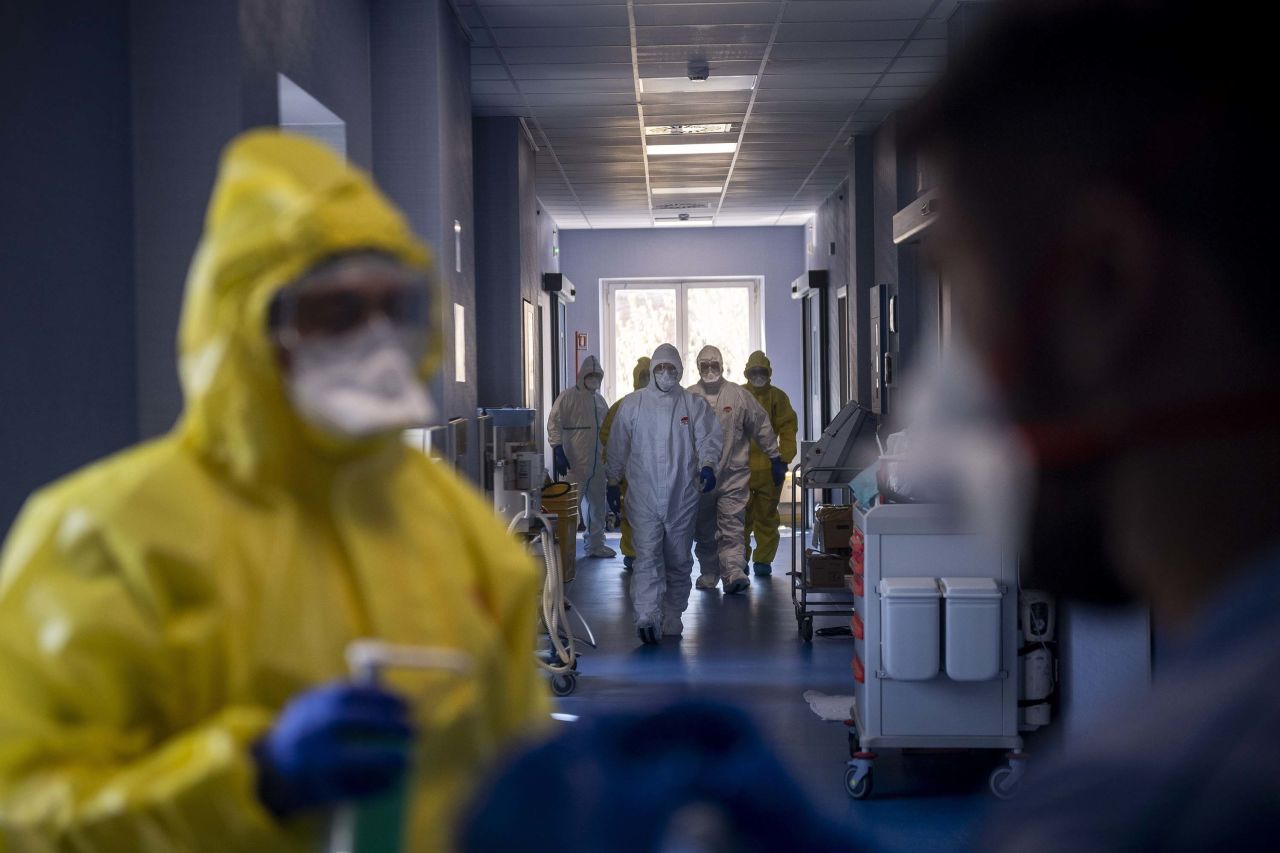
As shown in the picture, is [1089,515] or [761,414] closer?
[1089,515]

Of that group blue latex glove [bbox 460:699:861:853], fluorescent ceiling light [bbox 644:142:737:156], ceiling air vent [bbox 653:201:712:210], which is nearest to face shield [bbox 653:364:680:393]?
fluorescent ceiling light [bbox 644:142:737:156]

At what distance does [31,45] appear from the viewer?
2.39 m

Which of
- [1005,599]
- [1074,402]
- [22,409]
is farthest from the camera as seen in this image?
[1005,599]

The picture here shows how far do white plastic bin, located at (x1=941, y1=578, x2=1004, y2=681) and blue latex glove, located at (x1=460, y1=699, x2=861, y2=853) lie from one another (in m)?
3.19

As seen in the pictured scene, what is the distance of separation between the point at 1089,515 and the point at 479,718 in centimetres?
88

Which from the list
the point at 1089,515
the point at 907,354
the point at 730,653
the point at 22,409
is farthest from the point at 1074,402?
the point at 907,354

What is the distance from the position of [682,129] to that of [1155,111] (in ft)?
27.1

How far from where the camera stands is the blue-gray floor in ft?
12.1

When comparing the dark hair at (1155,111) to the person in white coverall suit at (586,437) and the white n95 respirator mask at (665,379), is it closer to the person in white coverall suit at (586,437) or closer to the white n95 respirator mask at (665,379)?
the white n95 respirator mask at (665,379)

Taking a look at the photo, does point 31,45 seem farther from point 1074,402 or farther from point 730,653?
point 730,653

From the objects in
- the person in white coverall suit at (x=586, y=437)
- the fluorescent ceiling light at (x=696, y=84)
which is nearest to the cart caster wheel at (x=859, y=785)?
the fluorescent ceiling light at (x=696, y=84)

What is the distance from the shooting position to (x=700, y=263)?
1478cm

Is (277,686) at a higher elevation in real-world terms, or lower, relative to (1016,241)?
lower

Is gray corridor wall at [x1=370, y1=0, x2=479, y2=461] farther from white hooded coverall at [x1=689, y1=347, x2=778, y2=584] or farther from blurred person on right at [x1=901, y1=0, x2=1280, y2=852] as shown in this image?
blurred person on right at [x1=901, y1=0, x2=1280, y2=852]
